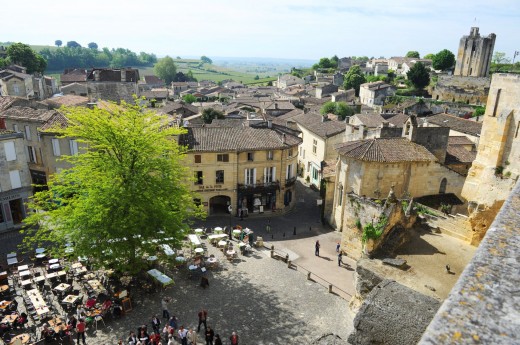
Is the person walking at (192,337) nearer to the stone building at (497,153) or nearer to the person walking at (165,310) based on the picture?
the person walking at (165,310)

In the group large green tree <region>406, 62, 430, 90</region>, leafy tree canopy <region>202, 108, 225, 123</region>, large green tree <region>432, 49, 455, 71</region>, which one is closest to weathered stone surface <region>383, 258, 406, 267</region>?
leafy tree canopy <region>202, 108, 225, 123</region>

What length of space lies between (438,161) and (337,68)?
5535 inches

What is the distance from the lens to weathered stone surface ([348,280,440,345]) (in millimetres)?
15844

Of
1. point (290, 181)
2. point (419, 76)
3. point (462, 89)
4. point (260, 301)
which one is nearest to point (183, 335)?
point (260, 301)

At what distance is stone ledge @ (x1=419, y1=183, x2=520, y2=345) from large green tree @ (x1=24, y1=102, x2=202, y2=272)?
62.5 feet

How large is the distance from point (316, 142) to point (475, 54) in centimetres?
6496

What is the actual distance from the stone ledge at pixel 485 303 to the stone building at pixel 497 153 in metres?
17.6

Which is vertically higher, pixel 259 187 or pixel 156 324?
pixel 259 187

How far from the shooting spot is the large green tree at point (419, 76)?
306 ft

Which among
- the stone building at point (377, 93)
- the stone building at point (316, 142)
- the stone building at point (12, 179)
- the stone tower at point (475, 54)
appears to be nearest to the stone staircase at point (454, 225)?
the stone building at point (316, 142)

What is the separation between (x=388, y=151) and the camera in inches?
1256

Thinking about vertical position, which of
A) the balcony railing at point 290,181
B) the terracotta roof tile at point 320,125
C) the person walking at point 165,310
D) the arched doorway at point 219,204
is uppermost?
the terracotta roof tile at point 320,125

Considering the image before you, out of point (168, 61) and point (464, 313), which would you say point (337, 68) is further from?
point (464, 313)

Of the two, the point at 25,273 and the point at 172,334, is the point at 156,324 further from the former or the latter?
the point at 25,273
